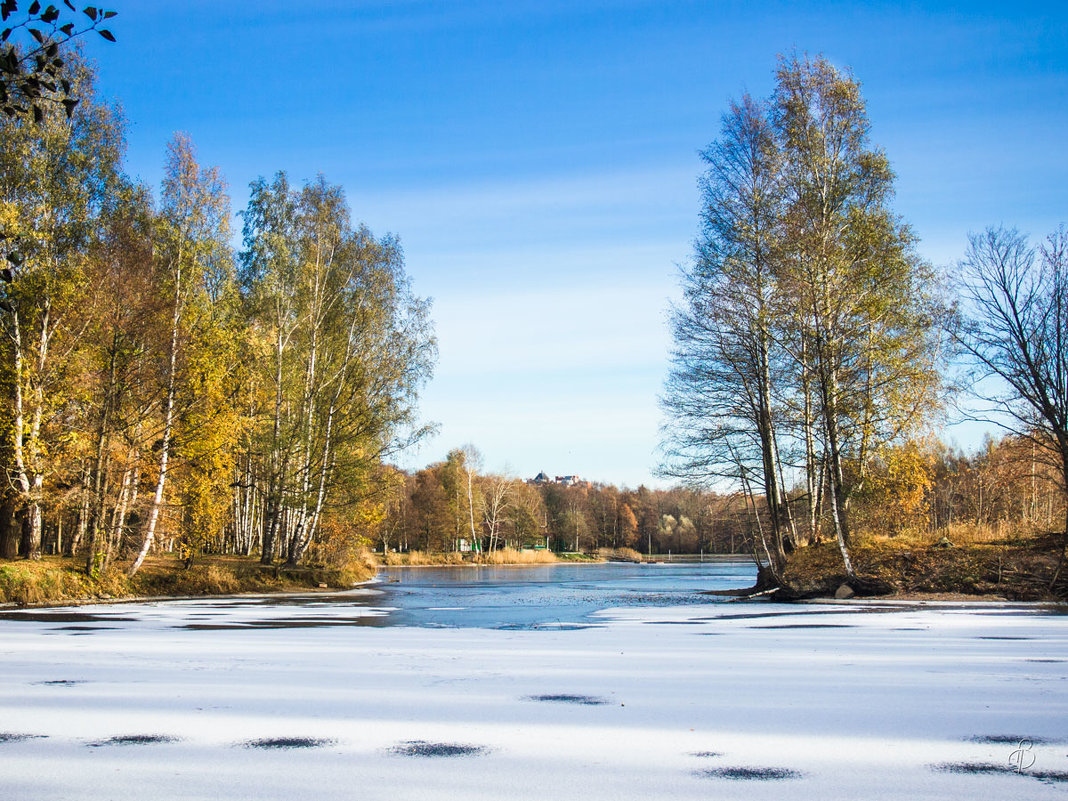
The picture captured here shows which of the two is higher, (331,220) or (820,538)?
(331,220)

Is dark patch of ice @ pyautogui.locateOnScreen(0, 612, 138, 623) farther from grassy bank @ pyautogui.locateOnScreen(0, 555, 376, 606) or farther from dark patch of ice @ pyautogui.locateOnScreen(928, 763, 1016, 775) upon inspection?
dark patch of ice @ pyautogui.locateOnScreen(928, 763, 1016, 775)

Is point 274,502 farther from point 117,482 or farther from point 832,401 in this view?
point 832,401

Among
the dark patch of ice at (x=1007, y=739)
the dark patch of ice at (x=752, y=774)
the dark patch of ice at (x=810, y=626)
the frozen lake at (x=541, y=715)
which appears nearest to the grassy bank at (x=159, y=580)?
the frozen lake at (x=541, y=715)

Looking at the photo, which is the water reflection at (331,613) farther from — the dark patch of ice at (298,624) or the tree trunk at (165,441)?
the tree trunk at (165,441)

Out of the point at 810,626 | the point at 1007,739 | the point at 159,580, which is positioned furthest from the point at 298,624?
the point at 1007,739

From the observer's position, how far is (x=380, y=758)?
408cm

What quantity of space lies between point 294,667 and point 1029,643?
7708mm

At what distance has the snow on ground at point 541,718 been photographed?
12.0 feet

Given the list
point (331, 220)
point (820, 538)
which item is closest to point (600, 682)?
point (820, 538)

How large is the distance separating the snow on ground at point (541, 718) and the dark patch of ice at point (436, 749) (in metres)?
0.02

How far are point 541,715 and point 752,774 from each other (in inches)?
67.4

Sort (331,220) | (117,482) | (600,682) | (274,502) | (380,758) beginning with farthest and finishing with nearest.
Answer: (331,220)
(274,502)
(117,482)
(600,682)
(380,758)

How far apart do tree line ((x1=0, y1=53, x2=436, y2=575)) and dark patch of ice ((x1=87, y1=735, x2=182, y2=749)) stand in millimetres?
13909

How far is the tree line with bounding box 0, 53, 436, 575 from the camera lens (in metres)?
19.5
